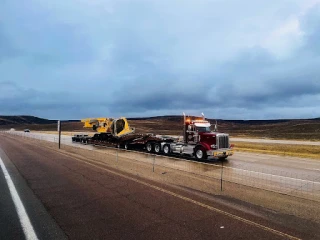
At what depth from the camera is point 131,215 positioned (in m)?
8.07

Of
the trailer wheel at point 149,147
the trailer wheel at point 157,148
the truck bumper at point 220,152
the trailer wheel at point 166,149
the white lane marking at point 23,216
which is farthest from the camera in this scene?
the trailer wheel at point 149,147

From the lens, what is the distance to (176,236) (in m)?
6.59

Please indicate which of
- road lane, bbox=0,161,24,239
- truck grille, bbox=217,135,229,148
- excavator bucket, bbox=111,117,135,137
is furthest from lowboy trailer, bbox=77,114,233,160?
road lane, bbox=0,161,24,239

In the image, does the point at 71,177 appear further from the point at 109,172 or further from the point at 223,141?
the point at 223,141

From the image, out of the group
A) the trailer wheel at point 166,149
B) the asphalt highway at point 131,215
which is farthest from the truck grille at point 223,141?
the asphalt highway at point 131,215

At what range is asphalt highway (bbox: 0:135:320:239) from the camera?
22.2ft

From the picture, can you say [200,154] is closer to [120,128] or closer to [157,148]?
[157,148]

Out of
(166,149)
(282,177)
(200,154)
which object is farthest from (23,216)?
(166,149)

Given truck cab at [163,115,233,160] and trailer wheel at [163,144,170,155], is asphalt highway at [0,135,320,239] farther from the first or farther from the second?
trailer wheel at [163,144,170,155]

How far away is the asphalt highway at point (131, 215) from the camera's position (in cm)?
678

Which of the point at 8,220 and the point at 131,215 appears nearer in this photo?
the point at 8,220

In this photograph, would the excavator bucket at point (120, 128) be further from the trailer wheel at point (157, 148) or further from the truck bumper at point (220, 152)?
the truck bumper at point (220, 152)

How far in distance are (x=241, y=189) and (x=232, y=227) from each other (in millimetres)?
5364

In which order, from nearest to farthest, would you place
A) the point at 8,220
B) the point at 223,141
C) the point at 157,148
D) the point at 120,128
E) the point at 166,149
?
the point at 8,220
the point at 223,141
the point at 166,149
the point at 157,148
the point at 120,128
